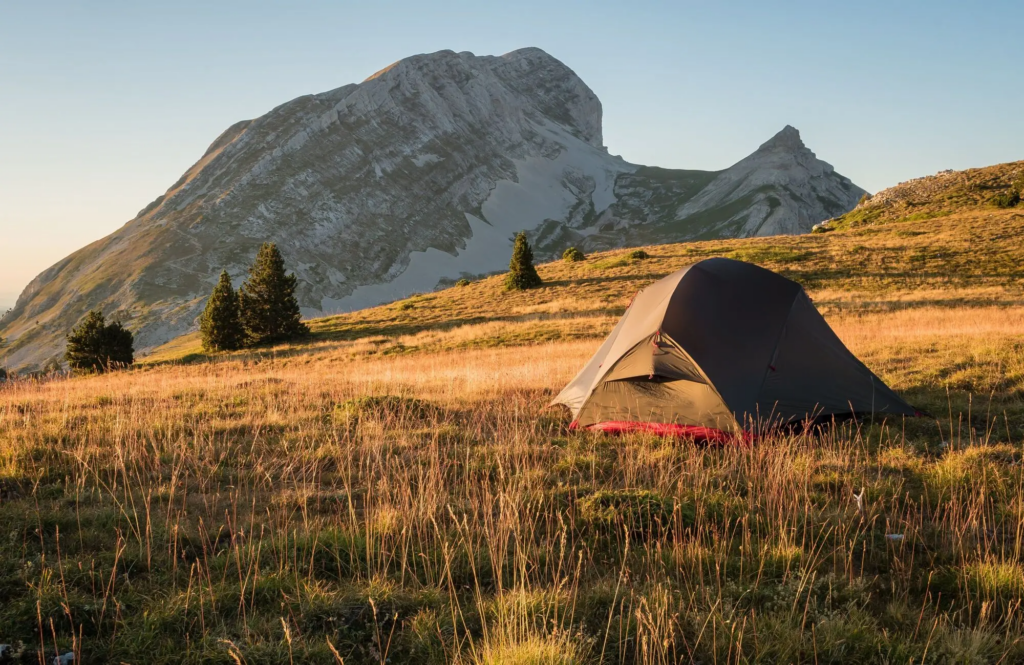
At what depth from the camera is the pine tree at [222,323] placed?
107 ft

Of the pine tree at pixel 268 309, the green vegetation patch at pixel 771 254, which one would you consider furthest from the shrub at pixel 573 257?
the pine tree at pixel 268 309

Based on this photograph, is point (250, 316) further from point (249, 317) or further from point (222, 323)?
point (222, 323)

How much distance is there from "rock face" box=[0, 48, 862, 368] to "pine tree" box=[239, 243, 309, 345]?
52974 mm

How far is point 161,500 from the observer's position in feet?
18.5

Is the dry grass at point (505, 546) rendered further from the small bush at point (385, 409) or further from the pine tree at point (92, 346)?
the pine tree at point (92, 346)

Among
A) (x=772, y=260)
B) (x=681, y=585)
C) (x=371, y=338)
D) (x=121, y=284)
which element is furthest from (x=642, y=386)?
(x=121, y=284)

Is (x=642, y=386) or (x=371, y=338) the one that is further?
(x=371, y=338)

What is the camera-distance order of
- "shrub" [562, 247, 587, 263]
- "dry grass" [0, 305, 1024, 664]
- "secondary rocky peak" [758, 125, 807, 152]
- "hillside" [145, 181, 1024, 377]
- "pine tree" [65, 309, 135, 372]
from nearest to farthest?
"dry grass" [0, 305, 1024, 664] → "hillside" [145, 181, 1024, 377] → "pine tree" [65, 309, 135, 372] → "shrub" [562, 247, 587, 263] → "secondary rocky peak" [758, 125, 807, 152]

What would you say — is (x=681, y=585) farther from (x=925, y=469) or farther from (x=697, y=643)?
(x=925, y=469)

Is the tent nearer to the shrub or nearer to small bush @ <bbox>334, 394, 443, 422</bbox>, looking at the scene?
small bush @ <bbox>334, 394, 443, 422</bbox>

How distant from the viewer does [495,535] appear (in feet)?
15.4

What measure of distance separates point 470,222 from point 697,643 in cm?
13710

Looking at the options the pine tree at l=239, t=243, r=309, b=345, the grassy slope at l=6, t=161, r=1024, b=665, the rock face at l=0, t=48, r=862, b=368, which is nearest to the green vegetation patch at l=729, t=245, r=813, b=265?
the grassy slope at l=6, t=161, r=1024, b=665

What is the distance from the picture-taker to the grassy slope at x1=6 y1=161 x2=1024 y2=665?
3391 mm
